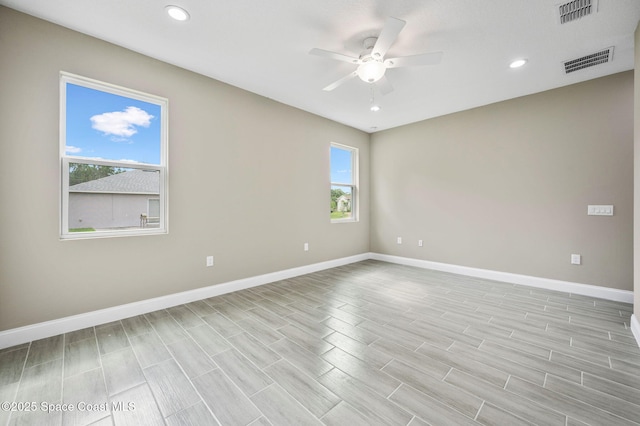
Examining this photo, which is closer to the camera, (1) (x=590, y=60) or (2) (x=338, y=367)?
(2) (x=338, y=367)

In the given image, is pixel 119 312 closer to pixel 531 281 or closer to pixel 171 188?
pixel 171 188

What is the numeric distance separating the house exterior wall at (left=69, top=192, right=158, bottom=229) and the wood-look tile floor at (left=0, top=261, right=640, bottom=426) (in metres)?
1.00

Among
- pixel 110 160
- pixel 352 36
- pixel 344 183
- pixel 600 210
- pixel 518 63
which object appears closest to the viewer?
pixel 352 36

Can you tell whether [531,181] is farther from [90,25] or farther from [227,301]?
[90,25]

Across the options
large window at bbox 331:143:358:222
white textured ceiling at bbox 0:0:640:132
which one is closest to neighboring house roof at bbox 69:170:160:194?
white textured ceiling at bbox 0:0:640:132

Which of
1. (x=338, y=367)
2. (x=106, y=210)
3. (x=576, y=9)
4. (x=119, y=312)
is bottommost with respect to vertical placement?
(x=338, y=367)

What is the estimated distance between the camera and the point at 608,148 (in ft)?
10.5

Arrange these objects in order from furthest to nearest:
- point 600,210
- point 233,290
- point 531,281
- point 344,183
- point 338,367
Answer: point 344,183 → point 531,281 → point 233,290 → point 600,210 → point 338,367

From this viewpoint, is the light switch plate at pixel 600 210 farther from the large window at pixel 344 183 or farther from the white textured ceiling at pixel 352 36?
the large window at pixel 344 183

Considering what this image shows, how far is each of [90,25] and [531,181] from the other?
17.9 feet

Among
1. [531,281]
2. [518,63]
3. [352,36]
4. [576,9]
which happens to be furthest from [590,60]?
[531,281]

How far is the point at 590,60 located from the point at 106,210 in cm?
537

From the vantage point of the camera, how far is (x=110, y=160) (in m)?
2.59

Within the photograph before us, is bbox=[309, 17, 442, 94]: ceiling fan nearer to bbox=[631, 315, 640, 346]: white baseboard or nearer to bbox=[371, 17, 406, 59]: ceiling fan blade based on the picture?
bbox=[371, 17, 406, 59]: ceiling fan blade
